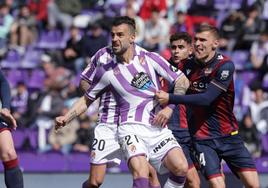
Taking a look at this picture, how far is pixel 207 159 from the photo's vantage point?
348 inches

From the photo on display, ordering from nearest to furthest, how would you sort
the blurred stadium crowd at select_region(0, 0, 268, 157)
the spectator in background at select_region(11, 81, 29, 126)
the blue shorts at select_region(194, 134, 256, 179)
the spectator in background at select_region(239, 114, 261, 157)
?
the blue shorts at select_region(194, 134, 256, 179) → the spectator in background at select_region(239, 114, 261, 157) → the blurred stadium crowd at select_region(0, 0, 268, 157) → the spectator in background at select_region(11, 81, 29, 126)

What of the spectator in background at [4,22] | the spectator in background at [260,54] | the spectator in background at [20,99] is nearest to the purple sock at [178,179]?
the spectator in background at [20,99]

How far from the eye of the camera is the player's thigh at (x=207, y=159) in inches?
346

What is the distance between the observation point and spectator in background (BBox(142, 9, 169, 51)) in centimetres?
1638

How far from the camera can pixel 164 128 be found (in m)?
8.69

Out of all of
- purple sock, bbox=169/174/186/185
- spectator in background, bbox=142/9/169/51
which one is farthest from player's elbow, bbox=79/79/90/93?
spectator in background, bbox=142/9/169/51

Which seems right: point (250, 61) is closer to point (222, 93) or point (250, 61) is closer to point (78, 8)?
point (78, 8)

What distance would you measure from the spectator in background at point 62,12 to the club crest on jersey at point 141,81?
9.41 meters

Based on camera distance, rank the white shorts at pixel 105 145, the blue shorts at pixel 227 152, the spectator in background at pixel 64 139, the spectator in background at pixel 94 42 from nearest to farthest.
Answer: the white shorts at pixel 105 145, the blue shorts at pixel 227 152, the spectator in background at pixel 64 139, the spectator in background at pixel 94 42

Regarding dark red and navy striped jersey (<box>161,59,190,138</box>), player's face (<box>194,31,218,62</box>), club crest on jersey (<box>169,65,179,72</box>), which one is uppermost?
player's face (<box>194,31,218,62</box>)

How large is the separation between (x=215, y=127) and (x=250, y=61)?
7598 mm

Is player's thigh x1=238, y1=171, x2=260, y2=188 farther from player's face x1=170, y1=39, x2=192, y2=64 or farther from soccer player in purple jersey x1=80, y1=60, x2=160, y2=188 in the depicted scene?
player's face x1=170, y1=39, x2=192, y2=64

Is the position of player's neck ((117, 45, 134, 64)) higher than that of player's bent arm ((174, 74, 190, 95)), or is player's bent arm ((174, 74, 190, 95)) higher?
player's neck ((117, 45, 134, 64))

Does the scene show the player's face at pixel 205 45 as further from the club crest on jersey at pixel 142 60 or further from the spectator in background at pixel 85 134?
the spectator in background at pixel 85 134
